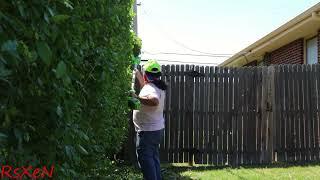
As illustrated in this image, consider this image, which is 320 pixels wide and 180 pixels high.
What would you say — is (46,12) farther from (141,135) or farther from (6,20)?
(141,135)

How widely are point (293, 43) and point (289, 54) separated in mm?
668

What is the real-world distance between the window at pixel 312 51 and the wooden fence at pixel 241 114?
547 cm

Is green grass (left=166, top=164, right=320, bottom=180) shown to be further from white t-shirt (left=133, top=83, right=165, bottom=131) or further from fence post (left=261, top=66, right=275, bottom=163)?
white t-shirt (left=133, top=83, right=165, bottom=131)

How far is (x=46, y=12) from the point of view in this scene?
66.4 inches

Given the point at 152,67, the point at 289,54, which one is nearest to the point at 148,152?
the point at 152,67

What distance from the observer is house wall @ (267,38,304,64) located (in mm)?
16783

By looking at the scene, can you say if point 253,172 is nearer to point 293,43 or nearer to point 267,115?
point 267,115

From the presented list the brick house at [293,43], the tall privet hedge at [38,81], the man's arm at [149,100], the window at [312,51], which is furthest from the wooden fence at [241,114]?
the tall privet hedge at [38,81]

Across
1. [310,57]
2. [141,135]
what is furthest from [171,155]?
[310,57]

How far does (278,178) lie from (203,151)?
7.23ft

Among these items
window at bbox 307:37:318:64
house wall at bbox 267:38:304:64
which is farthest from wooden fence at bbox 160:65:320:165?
house wall at bbox 267:38:304:64

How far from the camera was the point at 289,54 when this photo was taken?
1802cm

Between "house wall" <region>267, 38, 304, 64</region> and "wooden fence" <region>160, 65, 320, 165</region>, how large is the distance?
6723 mm

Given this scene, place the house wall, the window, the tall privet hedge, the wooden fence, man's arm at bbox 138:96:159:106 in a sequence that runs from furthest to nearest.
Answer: the house wall
the window
the wooden fence
man's arm at bbox 138:96:159:106
the tall privet hedge
